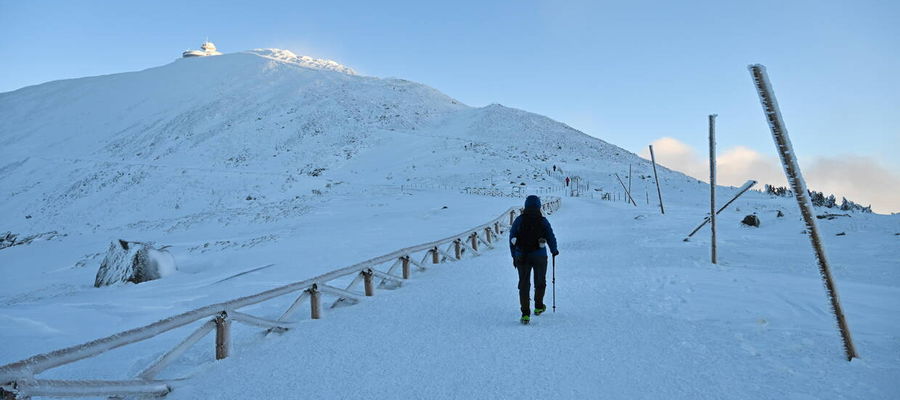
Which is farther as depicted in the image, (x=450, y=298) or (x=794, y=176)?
(x=450, y=298)

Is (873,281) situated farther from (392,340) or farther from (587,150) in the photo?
(587,150)

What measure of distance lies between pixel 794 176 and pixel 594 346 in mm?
2720

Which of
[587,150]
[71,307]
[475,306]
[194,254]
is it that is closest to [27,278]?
[194,254]

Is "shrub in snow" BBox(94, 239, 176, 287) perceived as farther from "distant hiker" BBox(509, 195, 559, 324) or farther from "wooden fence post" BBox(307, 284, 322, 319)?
"distant hiker" BBox(509, 195, 559, 324)

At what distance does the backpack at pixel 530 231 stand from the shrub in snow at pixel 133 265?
13894 millimetres

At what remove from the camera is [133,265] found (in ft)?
50.5

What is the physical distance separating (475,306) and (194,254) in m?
17.5

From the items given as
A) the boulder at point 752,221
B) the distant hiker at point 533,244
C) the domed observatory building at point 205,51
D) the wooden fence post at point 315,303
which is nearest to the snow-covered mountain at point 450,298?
the wooden fence post at point 315,303

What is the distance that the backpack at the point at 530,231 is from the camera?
22.9 feet

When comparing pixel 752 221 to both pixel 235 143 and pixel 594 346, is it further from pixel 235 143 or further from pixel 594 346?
pixel 235 143

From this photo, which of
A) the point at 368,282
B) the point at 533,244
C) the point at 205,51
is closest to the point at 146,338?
the point at 533,244

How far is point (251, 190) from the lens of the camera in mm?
46719

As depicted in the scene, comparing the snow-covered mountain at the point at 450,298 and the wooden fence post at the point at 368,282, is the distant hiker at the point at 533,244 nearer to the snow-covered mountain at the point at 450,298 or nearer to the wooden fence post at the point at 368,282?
the snow-covered mountain at the point at 450,298

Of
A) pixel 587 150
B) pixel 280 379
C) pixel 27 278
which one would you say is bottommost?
pixel 27 278
